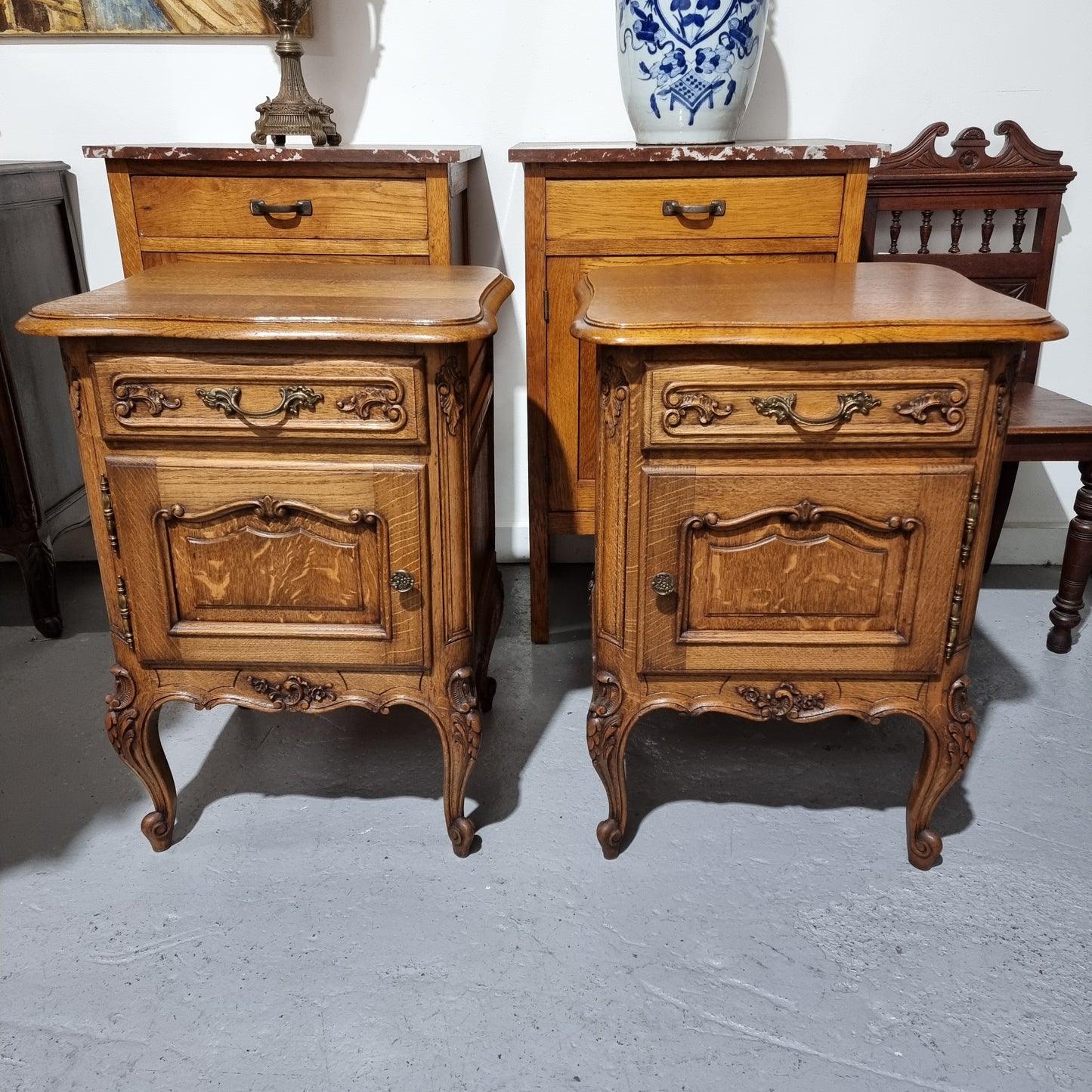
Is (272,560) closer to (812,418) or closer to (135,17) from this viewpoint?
(812,418)

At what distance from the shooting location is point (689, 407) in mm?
1325

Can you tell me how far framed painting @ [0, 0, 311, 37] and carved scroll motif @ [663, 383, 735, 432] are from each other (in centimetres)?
166

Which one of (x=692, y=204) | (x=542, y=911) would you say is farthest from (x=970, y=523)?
(x=692, y=204)

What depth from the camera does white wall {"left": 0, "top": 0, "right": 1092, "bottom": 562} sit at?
2.37 metres

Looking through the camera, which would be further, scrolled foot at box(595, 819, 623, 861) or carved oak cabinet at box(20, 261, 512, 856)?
scrolled foot at box(595, 819, 623, 861)

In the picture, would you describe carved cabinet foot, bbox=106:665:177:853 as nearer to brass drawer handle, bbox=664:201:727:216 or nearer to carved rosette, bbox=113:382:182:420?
carved rosette, bbox=113:382:182:420

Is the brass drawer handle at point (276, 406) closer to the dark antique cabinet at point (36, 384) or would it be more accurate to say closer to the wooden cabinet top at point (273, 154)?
the wooden cabinet top at point (273, 154)

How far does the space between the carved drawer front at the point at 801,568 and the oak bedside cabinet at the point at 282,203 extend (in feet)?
3.24

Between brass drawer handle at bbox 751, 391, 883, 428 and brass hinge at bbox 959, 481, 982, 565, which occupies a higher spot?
brass drawer handle at bbox 751, 391, 883, 428

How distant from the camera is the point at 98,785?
183cm

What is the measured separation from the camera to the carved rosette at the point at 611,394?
1.33m

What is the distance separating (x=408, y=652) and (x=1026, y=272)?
190 centimetres

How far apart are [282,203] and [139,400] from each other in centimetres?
85

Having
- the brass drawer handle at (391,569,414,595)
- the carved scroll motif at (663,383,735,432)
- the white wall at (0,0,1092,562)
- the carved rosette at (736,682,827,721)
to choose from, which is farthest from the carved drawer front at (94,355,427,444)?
the white wall at (0,0,1092,562)
